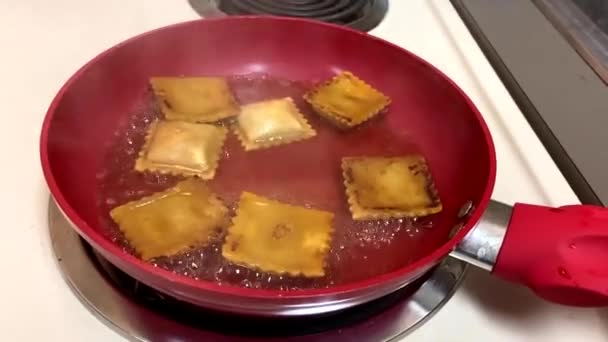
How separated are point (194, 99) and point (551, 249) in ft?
1.19

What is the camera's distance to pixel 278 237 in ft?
1.78

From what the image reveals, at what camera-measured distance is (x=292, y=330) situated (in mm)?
505

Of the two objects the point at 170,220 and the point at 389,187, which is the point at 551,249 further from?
the point at 170,220

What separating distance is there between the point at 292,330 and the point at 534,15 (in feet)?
1.55

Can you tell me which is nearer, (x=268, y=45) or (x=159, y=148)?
(x=159, y=148)

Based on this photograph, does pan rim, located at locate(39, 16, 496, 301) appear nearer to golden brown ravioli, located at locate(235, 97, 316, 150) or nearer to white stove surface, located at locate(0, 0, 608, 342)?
white stove surface, located at locate(0, 0, 608, 342)

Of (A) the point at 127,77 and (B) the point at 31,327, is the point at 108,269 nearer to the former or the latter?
(B) the point at 31,327

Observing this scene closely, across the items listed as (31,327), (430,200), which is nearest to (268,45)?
(430,200)

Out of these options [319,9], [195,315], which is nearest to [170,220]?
[195,315]

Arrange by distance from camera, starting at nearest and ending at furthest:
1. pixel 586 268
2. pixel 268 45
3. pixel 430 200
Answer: pixel 586 268
pixel 430 200
pixel 268 45

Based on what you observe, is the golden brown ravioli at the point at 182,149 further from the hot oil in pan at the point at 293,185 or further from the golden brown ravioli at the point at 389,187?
the golden brown ravioli at the point at 389,187

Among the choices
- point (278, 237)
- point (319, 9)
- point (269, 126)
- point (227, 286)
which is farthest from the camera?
point (319, 9)

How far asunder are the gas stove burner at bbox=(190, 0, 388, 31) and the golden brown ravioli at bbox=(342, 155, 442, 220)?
0.77ft

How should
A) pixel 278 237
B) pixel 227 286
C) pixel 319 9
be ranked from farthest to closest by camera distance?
pixel 319 9 → pixel 278 237 → pixel 227 286
